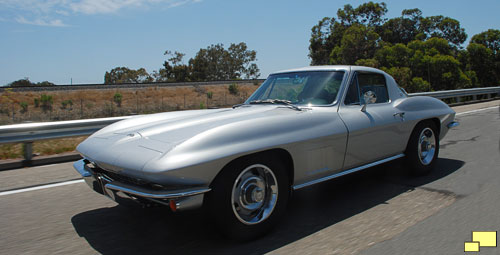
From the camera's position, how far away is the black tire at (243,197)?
2.78 meters

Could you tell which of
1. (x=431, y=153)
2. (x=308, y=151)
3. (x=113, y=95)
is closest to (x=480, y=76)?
(x=113, y=95)

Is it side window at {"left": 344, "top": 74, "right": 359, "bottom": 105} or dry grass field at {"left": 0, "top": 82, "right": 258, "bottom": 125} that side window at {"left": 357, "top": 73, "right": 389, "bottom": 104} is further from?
dry grass field at {"left": 0, "top": 82, "right": 258, "bottom": 125}

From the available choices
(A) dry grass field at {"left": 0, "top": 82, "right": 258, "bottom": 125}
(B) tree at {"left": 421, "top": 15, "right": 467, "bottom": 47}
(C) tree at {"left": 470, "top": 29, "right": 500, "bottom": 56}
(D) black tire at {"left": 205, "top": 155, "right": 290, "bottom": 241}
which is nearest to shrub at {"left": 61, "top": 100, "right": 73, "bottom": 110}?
(A) dry grass field at {"left": 0, "top": 82, "right": 258, "bottom": 125}

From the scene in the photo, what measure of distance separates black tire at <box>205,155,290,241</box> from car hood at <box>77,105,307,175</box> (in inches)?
15.3

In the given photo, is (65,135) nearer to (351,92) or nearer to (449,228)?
(351,92)

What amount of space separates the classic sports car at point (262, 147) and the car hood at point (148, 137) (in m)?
0.01

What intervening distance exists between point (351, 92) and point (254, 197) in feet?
6.04

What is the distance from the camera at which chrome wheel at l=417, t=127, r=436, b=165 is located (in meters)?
4.97

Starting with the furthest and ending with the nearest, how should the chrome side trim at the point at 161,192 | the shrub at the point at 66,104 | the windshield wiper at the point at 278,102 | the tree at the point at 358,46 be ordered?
the tree at the point at 358,46 → the shrub at the point at 66,104 → the windshield wiper at the point at 278,102 → the chrome side trim at the point at 161,192

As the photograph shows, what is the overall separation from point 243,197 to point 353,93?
1.94m

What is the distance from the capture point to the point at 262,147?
3.02 meters

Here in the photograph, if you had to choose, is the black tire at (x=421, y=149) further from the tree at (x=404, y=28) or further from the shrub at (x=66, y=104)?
the tree at (x=404, y=28)

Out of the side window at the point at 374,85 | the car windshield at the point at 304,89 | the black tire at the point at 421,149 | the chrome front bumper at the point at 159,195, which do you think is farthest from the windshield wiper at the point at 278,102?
the black tire at the point at 421,149

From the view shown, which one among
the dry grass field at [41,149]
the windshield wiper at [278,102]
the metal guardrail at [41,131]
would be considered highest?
the windshield wiper at [278,102]
